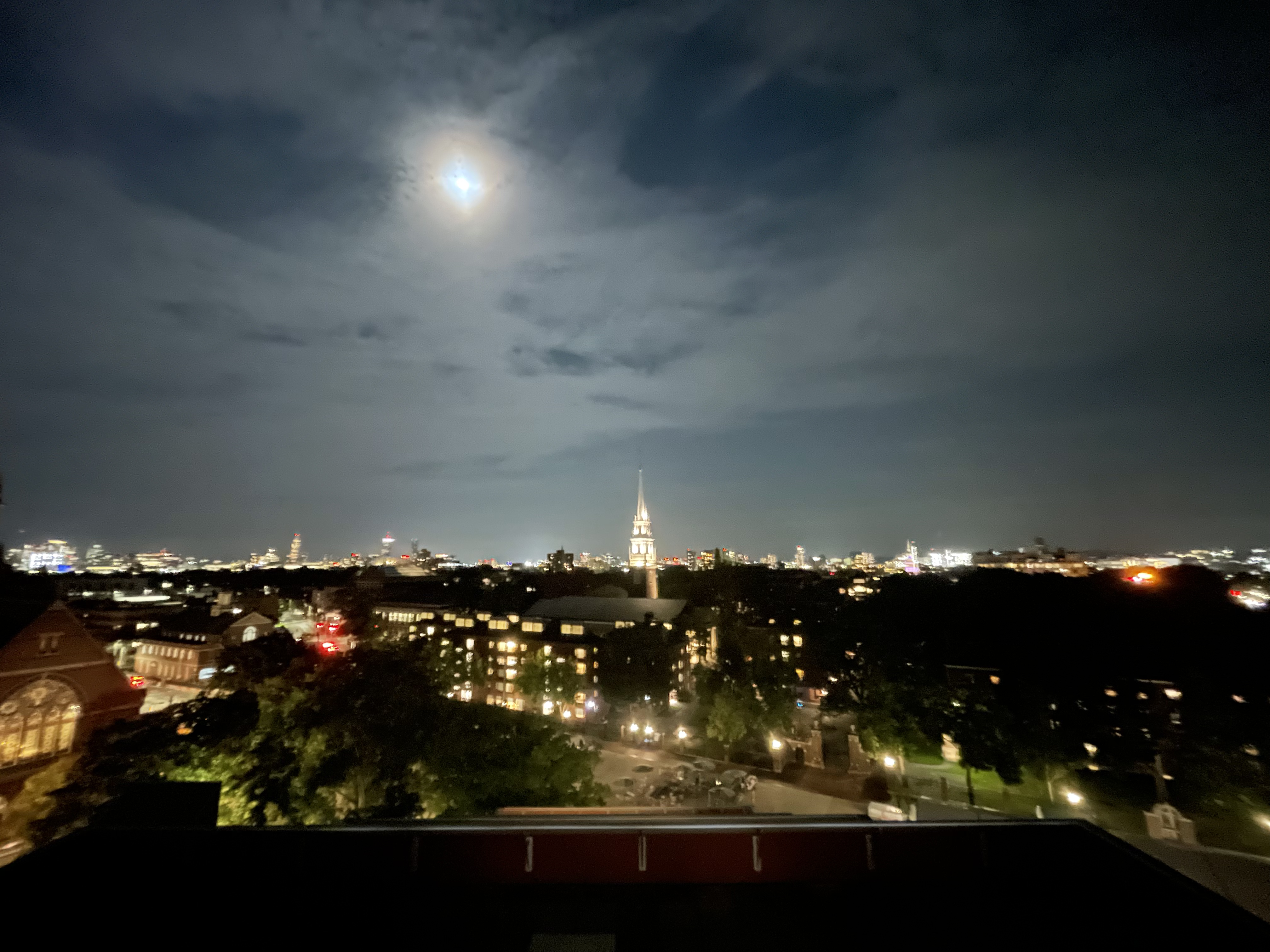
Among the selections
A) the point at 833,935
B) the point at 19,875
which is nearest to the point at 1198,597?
the point at 833,935

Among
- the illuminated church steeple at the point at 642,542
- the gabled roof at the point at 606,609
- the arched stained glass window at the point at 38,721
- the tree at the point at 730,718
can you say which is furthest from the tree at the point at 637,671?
the illuminated church steeple at the point at 642,542

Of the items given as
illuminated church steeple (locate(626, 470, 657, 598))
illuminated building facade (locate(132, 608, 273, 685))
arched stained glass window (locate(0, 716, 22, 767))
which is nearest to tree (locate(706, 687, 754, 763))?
arched stained glass window (locate(0, 716, 22, 767))

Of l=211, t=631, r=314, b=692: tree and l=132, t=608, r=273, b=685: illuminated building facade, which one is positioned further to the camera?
l=132, t=608, r=273, b=685: illuminated building facade

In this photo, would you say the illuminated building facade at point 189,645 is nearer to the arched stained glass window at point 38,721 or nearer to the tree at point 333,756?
the arched stained glass window at point 38,721

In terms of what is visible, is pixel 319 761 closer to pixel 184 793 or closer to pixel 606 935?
→ pixel 184 793

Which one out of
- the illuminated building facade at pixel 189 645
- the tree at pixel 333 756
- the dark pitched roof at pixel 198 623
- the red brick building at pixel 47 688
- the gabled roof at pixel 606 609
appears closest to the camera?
the tree at pixel 333 756

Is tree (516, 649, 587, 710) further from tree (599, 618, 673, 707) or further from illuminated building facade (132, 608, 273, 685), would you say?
illuminated building facade (132, 608, 273, 685)

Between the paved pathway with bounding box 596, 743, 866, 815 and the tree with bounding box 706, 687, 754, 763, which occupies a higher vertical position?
the tree with bounding box 706, 687, 754, 763
